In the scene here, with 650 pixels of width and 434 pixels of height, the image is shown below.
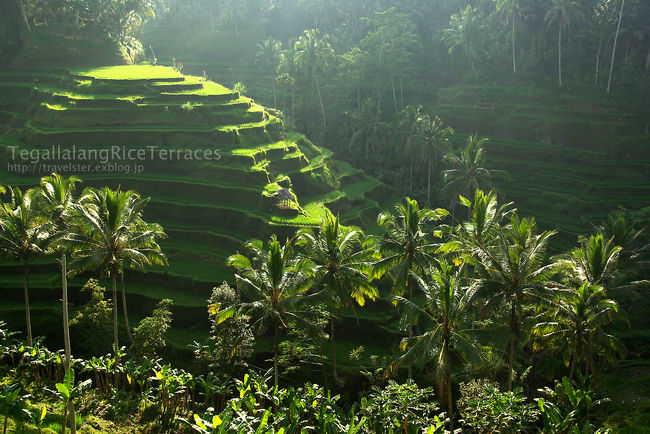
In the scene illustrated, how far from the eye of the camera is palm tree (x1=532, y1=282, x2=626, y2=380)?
21.5 meters

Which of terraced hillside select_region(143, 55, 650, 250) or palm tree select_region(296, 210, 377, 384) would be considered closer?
palm tree select_region(296, 210, 377, 384)

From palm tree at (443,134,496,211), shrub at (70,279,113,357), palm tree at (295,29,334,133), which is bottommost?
shrub at (70,279,113,357)

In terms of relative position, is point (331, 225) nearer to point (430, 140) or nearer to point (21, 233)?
point (21, 233)

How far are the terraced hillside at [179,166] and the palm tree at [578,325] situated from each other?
17009 mm

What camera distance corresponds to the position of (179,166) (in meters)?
40.0

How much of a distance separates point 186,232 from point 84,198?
8.75 meters

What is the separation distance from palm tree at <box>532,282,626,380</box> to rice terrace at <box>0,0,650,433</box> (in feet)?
0.41

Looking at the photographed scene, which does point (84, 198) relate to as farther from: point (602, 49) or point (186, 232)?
point (602, 49)

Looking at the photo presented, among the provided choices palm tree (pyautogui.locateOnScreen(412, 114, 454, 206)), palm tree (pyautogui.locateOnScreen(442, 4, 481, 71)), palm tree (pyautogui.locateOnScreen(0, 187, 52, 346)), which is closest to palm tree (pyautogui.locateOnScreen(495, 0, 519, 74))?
palm tree (pyautogui.locateOnScreen(442, 4, 481, 71))

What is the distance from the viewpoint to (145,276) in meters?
33.4

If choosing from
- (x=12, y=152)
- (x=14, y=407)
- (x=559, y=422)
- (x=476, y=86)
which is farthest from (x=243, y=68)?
(x=559, y=422)

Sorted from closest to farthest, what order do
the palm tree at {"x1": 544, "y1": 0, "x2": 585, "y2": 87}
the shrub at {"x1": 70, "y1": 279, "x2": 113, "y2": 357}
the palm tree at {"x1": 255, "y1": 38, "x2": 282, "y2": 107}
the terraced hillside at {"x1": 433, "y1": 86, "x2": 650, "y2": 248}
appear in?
the shrub at {"x1": 70, "y1": 279, "x2": 113, "y2": 357}
the terraced hillside at {"x1": 433, "y1": 86, "x2": 650, "y2": 248}
the palm tree at {"x1": 544, "y1": 0, "x2": 585, "y2": 87}
the palm tree at {"x1": 255, "y1": 38, "x2": 282, "y2": 107}

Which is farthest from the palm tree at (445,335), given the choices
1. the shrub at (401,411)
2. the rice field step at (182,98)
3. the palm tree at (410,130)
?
the rice field step at (182,98)

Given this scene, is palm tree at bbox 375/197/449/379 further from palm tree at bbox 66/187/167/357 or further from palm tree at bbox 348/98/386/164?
palm tree at bbox 348/98/386/164
